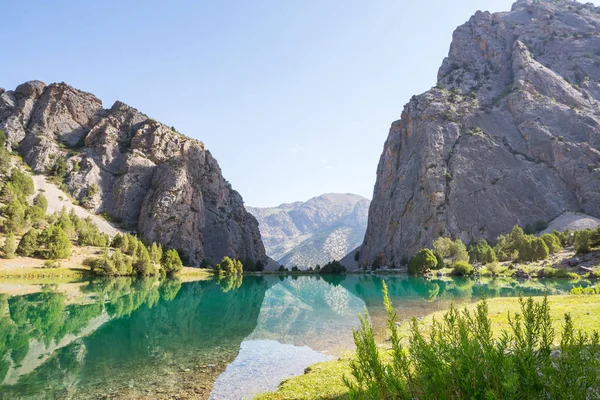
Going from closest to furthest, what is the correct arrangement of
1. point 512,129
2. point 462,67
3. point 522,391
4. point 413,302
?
point 522,391 → point 413,302 → point 512,129 → point 462,67

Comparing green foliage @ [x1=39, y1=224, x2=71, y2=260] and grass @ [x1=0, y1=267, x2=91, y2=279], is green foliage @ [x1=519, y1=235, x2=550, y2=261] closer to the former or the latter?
grass @ [x1=0, y1=267, x2=91, y2=279]

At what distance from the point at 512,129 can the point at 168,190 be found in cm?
14576

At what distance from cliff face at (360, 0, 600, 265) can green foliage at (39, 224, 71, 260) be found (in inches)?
4467

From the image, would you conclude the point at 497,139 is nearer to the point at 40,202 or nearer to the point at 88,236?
the point at 88,236

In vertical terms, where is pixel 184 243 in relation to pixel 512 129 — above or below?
below

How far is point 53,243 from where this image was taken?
75.4m

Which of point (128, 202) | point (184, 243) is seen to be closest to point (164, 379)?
point (184, 243)

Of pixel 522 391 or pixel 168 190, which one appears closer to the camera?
pixel 522 391

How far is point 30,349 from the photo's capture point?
2069cm

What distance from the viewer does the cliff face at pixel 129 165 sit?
422 feet

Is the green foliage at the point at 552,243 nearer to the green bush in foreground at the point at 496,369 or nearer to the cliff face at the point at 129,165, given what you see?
the green bush in foreground at the point at 496,369

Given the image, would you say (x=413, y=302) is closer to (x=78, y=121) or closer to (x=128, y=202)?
(x=128, y=202)

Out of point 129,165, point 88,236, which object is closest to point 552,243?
point 88,236

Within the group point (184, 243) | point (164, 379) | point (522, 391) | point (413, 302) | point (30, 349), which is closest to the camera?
point (522, 391)
